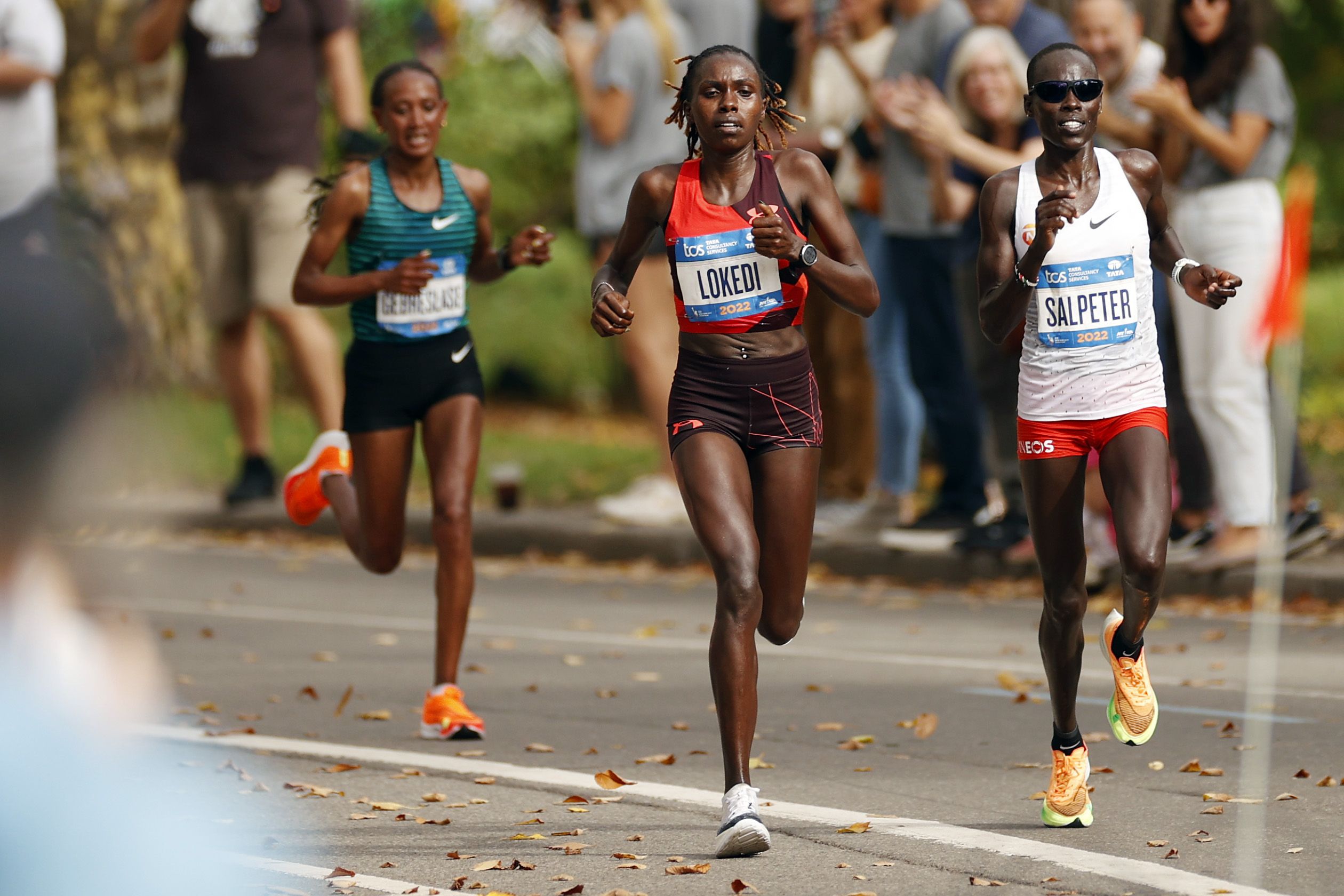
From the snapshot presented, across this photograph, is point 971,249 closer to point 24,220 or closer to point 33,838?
point 24,220

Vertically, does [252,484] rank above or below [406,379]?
below

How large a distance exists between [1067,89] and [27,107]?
11.8 feet

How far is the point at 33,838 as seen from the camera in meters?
5.89

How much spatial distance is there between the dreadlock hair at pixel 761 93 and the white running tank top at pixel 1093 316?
32.0 inches

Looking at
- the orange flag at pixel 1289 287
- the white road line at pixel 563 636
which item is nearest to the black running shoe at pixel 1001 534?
the white road line at pixel 563 636

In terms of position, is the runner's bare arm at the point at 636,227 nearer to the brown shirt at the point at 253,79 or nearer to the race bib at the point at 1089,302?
the race bib at the point at 1089,302

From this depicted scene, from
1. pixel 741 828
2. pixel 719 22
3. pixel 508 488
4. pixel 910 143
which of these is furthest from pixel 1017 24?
pixel 741 828

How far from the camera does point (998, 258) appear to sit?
6328 millimetres

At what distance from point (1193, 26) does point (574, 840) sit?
5737 millimetres

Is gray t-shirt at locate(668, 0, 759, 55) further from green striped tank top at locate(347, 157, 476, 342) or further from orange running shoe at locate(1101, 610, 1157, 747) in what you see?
orange running shoe at locate(1101, 610, 1157, 747)

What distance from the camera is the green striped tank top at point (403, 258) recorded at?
8273 mm

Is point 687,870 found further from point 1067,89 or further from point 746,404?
point 1067,89

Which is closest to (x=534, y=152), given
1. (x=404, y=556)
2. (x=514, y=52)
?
(x=514, y=52)

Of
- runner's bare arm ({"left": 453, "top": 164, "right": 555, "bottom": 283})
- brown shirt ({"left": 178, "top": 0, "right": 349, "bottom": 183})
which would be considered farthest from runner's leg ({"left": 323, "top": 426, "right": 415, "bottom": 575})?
brown shirt ({"left": 178, "top": 0, "right": 349, "bottom": 183})
